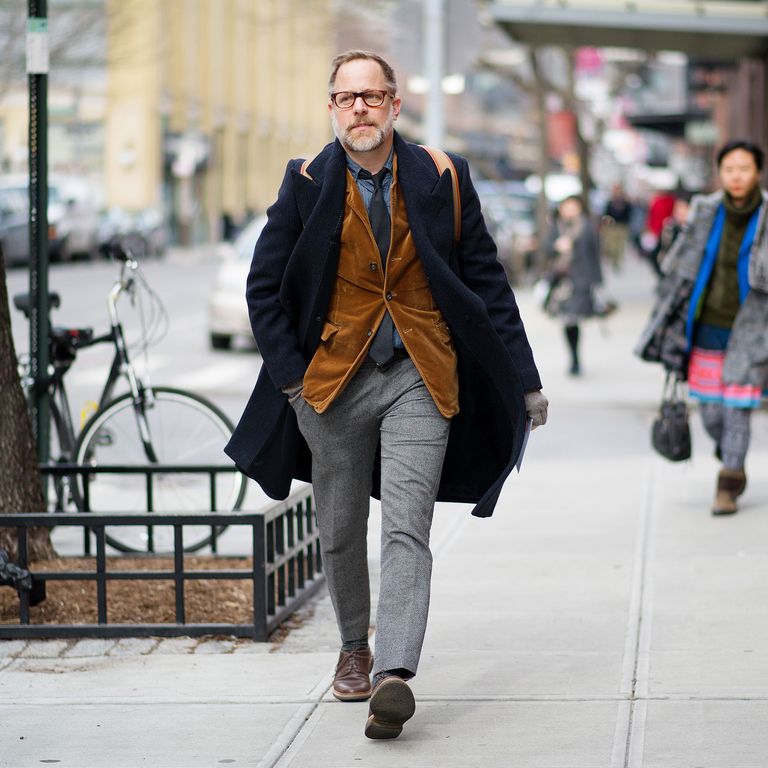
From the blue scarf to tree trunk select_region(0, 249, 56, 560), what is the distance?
3318mm

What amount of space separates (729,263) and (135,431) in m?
2.93

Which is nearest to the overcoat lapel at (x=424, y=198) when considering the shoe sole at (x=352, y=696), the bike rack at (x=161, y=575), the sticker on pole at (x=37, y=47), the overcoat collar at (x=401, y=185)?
the overcoat collar at (x=401, y=185)

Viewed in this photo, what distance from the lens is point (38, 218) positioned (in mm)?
7301

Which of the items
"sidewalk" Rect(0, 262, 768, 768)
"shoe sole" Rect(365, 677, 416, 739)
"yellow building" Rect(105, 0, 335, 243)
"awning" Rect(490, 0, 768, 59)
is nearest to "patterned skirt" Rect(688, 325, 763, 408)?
"sidewalk" Rect(0, 262, 768, 768)

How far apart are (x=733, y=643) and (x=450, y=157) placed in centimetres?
196

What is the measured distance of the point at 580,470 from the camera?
9.94 meters

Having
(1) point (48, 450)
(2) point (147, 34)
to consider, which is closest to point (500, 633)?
(1) point (48, 450)

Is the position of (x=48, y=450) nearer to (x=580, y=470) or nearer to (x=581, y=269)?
(x=580, y=470)

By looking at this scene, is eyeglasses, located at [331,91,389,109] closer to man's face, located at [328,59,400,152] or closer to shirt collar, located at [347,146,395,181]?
man's face, located at [328,59,400,152]

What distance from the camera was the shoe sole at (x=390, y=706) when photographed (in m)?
4.54

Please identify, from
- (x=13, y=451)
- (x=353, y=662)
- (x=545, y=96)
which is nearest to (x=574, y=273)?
(x=13, y=451)

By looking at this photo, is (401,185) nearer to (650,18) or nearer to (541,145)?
(650,18)

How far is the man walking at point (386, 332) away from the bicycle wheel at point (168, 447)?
254 centimetres

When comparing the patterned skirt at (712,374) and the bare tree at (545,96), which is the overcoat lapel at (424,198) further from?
the bare tree at (545,96)
